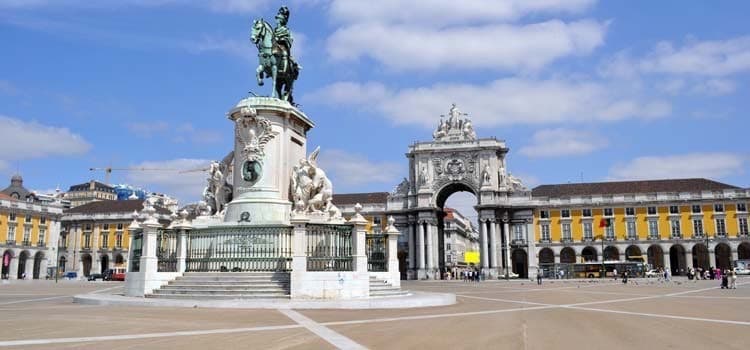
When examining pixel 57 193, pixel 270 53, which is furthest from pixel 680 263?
pixel 57 193

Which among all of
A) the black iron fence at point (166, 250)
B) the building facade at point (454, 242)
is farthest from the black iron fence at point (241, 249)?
the building facade at point (454, 242)

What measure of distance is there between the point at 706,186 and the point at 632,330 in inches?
3149

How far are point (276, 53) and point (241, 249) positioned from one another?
23.9ft

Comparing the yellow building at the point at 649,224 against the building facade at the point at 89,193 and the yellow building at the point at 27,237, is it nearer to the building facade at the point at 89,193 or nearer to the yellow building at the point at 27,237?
the yellow building at the point at 27,237

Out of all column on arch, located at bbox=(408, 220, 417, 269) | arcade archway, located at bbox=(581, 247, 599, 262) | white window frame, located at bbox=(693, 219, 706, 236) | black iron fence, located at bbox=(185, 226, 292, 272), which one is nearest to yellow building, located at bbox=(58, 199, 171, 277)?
column on arch, located at bbox=(408, 220, 417, 269)

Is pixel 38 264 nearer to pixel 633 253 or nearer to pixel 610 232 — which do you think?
pixel 610 232

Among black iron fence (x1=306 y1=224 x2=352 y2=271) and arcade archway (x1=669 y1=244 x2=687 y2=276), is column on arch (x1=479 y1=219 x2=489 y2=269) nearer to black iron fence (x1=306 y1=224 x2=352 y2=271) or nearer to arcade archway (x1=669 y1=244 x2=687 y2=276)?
arcade archway (x1=669 y1=244 x2=687 y2=276)

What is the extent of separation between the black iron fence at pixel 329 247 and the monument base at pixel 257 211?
79.2 inches

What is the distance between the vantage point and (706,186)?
8106 centimetres

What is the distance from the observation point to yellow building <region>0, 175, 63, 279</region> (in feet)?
251

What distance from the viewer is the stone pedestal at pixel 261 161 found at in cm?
1881

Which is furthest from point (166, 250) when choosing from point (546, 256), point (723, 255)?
point (723, 255)

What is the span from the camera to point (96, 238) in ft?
305

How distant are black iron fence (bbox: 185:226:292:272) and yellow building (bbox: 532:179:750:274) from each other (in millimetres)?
65936
